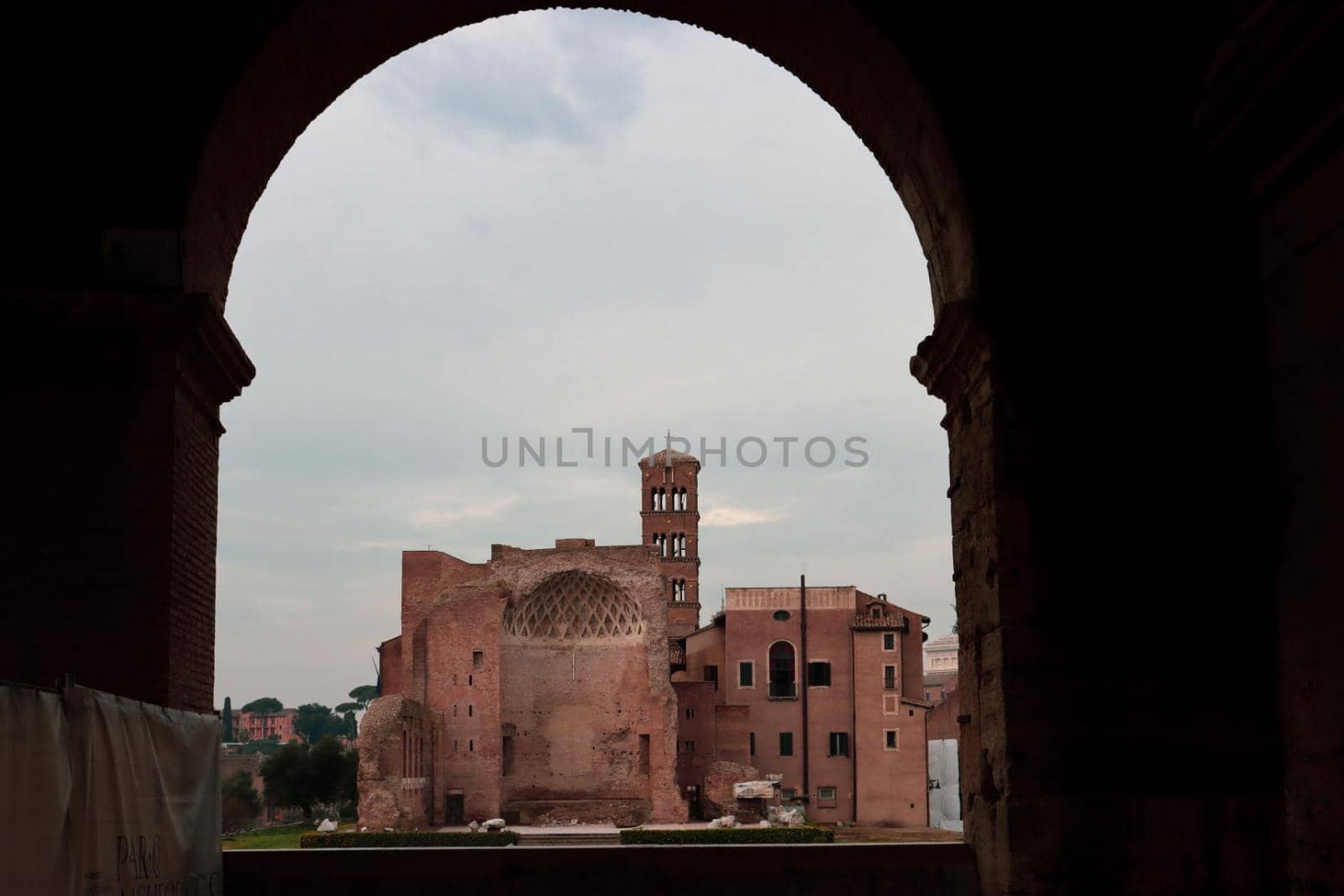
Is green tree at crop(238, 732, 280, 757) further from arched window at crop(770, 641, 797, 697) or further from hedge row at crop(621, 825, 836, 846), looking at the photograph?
hedge row at crop(621, 825, 836, 846)

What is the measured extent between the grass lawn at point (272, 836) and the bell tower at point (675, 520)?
1778cm

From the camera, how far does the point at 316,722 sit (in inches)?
5876

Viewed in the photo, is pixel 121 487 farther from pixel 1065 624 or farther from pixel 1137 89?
pixel 1137 89

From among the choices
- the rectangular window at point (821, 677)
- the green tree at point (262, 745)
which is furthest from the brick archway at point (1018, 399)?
the green tree at point (262, 745)

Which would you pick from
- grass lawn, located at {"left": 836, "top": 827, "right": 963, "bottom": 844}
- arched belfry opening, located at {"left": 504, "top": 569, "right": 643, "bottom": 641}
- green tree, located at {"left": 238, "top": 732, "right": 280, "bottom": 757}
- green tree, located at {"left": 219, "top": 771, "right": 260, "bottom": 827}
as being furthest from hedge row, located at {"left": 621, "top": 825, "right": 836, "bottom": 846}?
green tree, located at {"left": 238, "top": 732, "right": 280, "bottom": 757}

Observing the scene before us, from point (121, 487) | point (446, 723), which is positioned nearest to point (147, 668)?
point (121, 487)

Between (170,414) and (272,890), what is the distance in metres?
2.33

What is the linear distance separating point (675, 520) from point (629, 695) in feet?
51.4

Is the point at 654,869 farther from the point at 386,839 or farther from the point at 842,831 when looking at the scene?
the point at 842,831

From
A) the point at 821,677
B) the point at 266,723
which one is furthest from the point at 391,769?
the point at 266,723

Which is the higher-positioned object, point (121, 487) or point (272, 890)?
point (121, 487)

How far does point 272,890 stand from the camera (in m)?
6.58

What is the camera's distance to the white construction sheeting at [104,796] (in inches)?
180

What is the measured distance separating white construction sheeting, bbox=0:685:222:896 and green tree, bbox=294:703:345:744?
472 feet
